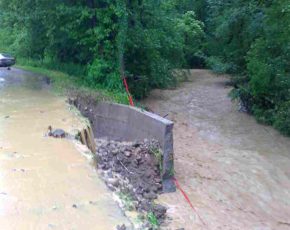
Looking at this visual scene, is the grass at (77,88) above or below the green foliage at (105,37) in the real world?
below

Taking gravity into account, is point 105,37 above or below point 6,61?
above

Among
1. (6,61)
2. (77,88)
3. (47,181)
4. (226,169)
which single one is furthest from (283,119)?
(6,61)

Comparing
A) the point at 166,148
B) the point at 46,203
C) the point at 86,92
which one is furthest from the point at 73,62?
the point at 46,203

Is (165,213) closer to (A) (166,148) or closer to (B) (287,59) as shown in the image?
(A) (166,148)

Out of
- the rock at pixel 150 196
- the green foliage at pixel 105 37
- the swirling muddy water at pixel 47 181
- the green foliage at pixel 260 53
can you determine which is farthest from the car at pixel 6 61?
the rock at pixel 150 196

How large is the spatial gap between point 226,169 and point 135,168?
3.66 metres

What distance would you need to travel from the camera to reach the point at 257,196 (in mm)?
12734

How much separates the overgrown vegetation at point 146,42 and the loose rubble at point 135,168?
6056 mm

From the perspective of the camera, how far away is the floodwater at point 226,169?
11.0 metres

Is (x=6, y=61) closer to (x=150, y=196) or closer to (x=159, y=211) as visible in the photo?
(x=150, y=196)

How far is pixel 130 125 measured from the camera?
14.5 m

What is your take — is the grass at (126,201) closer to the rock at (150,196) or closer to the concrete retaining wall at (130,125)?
the rock at (150,196)

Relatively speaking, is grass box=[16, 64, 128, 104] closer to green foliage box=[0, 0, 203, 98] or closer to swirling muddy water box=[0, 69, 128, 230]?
green foliage box=[0, 0, 203, 98]

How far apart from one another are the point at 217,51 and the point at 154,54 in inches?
398
